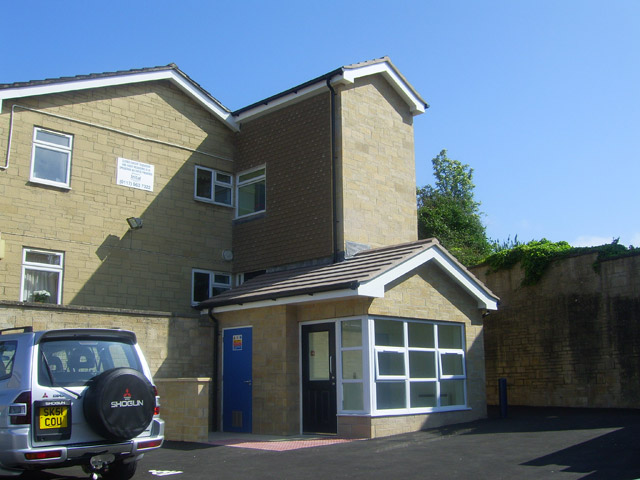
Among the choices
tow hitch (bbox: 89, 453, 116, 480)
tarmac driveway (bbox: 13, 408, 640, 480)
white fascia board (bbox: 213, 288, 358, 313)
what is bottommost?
tarmac driveway (bbox: 13, 408, 640, 480)

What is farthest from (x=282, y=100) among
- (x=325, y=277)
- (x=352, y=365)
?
(x=352, y=365)

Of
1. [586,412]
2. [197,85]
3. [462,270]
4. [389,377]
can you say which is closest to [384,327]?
[389,377]

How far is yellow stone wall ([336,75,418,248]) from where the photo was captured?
15219 millimetres

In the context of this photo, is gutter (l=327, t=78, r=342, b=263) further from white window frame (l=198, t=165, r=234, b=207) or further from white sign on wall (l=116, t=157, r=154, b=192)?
white sign on wall (l=116, t=157, r=154, b=192)

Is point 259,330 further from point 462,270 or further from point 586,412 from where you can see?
point 586,412

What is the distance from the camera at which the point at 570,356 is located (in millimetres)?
16594

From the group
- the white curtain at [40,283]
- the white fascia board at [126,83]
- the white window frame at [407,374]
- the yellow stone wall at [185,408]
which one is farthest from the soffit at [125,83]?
the white window frame at [407,374]

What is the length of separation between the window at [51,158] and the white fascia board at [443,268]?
7.32m

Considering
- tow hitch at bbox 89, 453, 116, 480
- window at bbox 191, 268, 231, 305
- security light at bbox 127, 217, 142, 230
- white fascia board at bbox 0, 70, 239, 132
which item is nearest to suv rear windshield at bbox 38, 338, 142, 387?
tow hitch at bbox 89, 453, 116, 480

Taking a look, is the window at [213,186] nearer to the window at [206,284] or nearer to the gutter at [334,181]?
the window at [206,284]

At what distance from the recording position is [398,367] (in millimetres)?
13062

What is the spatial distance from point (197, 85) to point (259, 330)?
6.91 meters

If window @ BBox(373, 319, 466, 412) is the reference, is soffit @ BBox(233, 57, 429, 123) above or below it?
above

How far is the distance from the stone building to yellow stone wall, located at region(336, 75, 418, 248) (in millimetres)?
49
